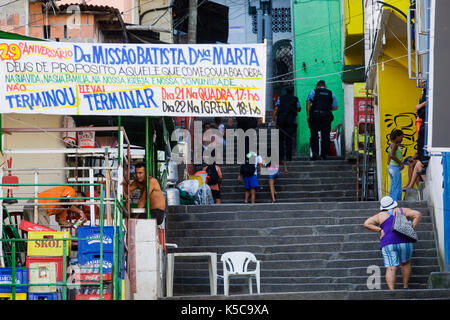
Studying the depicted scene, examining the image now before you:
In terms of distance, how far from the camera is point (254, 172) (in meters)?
22.9

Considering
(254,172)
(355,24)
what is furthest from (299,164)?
(355,24)

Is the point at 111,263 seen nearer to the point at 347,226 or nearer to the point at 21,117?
the point at 21,117

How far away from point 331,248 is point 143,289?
4064 mm

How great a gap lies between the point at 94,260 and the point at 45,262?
0.69m

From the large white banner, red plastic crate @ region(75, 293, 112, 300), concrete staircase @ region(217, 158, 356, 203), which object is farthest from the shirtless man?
concrete staircase @ region(217, 158, 356, 203)

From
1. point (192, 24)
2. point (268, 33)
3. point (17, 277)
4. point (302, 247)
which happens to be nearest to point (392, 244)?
point (302, 247)

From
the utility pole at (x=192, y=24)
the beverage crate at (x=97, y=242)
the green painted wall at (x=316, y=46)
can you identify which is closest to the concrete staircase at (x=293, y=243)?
the beverage crate at (x=97, y=242)

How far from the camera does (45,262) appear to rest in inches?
603

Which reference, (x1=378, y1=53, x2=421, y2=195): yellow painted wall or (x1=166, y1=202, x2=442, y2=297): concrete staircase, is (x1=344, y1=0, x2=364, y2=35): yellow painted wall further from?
(x1=166, y1=202, x2=442, y2=297): concrete staircase

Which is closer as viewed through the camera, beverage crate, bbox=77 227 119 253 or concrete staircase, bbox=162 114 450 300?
beverage crate, bbox=77 227 119 253

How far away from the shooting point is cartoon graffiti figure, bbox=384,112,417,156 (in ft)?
79.8

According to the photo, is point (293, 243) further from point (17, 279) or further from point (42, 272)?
point (17, 279)

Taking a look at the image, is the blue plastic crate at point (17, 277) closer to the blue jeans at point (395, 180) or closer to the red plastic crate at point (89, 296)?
the red plastic crate at point (89, 296)

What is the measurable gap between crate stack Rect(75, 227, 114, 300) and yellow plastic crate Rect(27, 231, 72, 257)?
0.28 metres
